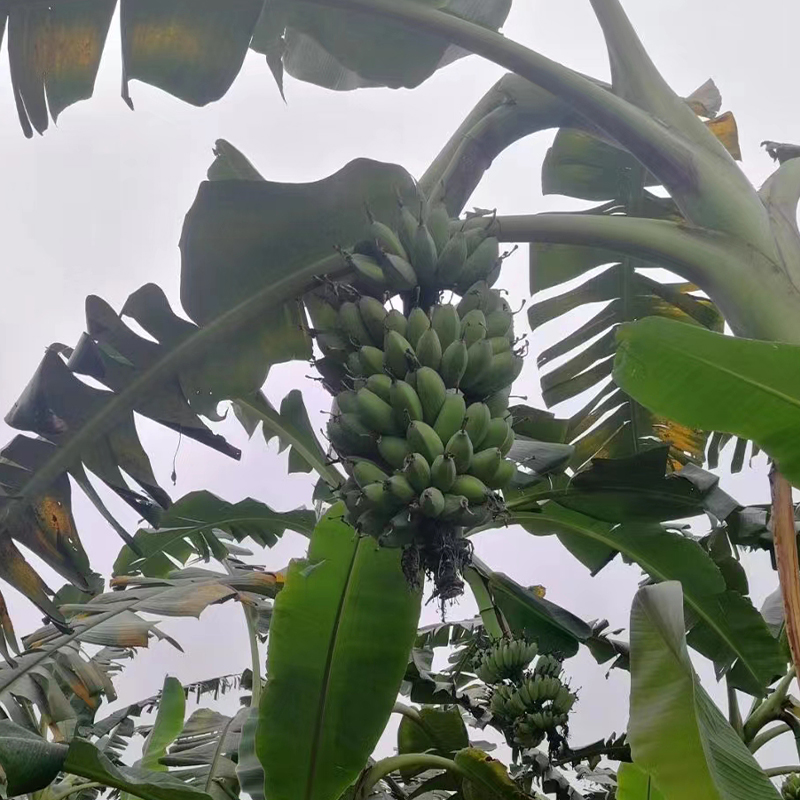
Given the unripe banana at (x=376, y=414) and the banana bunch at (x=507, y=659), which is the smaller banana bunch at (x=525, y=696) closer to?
the banana bunch at (x=507, y=659)

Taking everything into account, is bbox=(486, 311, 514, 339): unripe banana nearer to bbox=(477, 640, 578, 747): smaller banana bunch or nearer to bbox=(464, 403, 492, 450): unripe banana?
bbox=(464, 403, 492, 450): unripe banana

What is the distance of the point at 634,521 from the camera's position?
1738 millimetres

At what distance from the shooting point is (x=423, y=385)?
1.08m

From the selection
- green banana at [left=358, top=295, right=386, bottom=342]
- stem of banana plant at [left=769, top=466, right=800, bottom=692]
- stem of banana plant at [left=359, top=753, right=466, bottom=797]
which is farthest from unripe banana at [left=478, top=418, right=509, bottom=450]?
stem of banana plant at [left=359, top=753, right=466, bottom=797]

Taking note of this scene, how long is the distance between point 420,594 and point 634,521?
0.60 meters

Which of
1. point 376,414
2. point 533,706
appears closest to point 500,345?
point 376,414

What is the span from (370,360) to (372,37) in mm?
742

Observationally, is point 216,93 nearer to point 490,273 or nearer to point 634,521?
point 490,273

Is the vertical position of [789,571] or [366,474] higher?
[366,474]

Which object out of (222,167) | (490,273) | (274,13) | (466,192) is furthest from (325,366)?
(274,13)

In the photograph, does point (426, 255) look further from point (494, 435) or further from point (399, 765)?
point (399, 765)

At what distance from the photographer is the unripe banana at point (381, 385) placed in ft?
3.59

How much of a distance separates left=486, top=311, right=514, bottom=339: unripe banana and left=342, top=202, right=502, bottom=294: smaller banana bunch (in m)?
0.07

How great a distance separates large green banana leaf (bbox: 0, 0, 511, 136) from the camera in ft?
4.52
